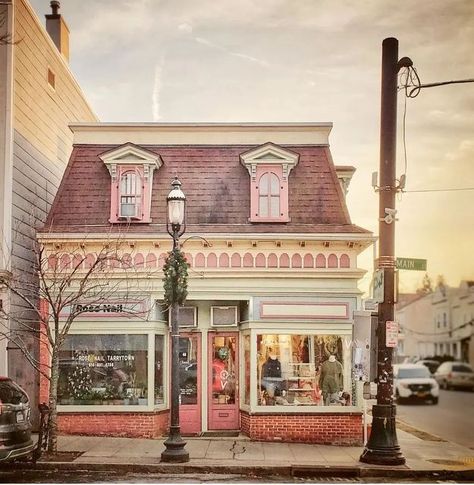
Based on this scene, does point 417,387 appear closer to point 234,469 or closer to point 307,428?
point 307,428

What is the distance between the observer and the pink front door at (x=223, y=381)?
55.7 feet

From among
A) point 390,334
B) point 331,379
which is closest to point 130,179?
point 331,379

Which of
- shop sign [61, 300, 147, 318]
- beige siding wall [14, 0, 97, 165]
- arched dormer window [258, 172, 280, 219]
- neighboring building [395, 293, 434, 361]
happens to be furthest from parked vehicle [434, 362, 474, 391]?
shop sign [61, 300, 147, 318]

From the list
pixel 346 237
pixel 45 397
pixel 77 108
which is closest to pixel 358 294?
pixel 346 237

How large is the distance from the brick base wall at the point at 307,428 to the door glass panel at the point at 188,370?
179 centimetres

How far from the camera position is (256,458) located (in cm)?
1358

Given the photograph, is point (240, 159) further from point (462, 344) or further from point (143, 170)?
point (462, 344)

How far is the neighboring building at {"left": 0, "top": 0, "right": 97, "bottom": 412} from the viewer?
1620 centimetres

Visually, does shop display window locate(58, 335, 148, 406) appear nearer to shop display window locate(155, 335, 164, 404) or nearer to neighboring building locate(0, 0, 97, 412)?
shop display window locate(155, 335, 164, 404)

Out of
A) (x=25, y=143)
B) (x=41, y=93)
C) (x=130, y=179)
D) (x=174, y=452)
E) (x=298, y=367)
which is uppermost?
(x=41, y=93)

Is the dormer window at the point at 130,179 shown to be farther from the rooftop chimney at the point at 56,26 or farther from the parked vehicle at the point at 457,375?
the parked vehicle at the point at 457,375

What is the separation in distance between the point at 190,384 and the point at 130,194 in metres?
4.56

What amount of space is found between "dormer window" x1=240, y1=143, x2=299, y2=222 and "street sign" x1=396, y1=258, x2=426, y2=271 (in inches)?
147

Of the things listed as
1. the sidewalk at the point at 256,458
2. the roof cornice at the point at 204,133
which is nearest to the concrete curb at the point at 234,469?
the sidewalk at the point at 256,458
